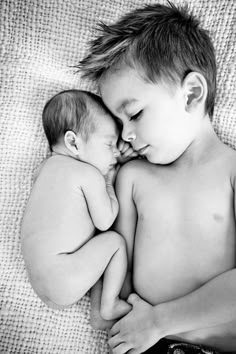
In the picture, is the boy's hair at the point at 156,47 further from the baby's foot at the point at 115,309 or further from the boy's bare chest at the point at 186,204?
the baby's foot at the point at 115,309

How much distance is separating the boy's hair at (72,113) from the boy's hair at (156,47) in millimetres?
80

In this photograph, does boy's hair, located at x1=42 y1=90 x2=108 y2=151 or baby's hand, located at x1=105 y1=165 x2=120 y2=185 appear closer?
boy's hair, located at x1=42 y1=90 x2=108 y2=151

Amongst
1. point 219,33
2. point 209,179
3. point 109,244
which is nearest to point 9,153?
point 109,244

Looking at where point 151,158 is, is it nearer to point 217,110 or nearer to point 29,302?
point 217,110

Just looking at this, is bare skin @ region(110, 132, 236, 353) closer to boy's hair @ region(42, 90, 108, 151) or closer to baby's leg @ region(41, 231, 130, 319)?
baby's leg @ region(41, 231, 130, 319)

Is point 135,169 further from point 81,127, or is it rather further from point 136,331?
point 136,331

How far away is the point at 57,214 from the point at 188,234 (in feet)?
1.19

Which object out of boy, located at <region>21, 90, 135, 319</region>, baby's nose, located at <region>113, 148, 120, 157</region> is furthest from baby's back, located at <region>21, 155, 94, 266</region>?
baby's nose, located at <region>113, 148, 120, 157</region>

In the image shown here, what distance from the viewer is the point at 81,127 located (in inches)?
51.6

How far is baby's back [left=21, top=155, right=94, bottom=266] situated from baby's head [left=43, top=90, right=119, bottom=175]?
0.04m

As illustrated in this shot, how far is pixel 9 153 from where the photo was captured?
1522 millimetres

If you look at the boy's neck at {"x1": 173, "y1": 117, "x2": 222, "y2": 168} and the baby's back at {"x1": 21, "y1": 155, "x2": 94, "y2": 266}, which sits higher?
the boy's neck at {"x1": 173, "y1": 117, "x2": 222, "y2": 168}

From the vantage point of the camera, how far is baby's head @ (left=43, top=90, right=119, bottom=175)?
131 centimetres

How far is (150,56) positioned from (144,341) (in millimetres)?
773
